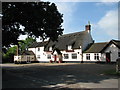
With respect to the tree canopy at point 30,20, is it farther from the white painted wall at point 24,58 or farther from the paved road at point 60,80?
the white painted wall at point 24,58


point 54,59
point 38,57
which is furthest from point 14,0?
point 38,57

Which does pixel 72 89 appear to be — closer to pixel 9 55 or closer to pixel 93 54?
pixel 93 54

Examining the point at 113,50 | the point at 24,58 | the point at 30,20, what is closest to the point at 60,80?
the point at 30,20

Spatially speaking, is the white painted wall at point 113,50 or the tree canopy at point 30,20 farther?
the white painted wall at point 113,50

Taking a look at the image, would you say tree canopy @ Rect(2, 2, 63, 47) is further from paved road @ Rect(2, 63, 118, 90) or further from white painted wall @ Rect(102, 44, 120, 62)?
white painted wall @ Rect(102, 44, 120, 62)

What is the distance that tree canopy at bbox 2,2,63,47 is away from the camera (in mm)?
20094

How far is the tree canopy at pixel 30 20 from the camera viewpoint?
65.9 ft

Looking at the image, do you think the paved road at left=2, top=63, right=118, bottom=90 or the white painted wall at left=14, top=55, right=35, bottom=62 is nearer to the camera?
the paved road at left=2, top=63, right=118, bottom=90

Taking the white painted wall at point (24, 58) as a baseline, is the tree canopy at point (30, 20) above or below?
above

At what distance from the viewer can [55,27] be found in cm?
2186

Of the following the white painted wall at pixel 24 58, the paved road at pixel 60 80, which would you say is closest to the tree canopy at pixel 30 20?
the paved road at pixel 60 80

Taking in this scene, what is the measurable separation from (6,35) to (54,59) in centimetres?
3873

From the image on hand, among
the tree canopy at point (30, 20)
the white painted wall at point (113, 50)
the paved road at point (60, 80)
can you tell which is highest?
the tree canopy at point (30, 20)

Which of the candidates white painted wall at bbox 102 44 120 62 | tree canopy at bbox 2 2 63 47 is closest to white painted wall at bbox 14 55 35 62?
white painted wall at bbox 102 44 120 62
